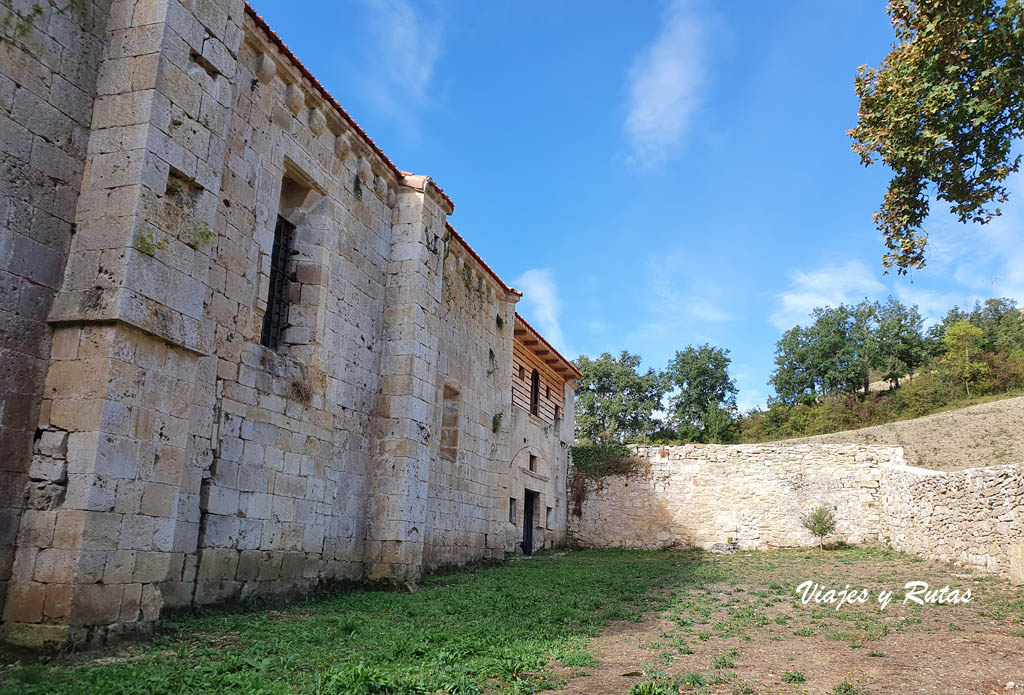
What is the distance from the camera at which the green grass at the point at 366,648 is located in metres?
4.51

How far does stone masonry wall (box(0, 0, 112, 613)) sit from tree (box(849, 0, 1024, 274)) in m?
7.81

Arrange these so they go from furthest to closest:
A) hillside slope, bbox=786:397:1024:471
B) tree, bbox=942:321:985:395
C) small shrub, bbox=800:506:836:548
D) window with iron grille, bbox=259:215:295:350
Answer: tree, bbox=942:321:985:395 → hillside slope, bbox=786:397:1024:471 → small shrub, bbox=800:506:836:548 → window with iron grille, bbox=259:215:295:350

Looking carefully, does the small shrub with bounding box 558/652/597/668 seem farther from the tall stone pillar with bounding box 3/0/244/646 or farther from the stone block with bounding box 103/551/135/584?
the stone block with bounding box 103/551/135/584

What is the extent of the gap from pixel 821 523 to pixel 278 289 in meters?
17.3

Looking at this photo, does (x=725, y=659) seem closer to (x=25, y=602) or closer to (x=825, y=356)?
(x=25, y=602)

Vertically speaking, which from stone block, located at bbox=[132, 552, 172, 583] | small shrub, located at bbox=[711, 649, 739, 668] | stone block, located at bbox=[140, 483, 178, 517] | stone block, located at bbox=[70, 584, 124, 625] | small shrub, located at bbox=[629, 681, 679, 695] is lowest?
small shrub, located at bbox=[711, 649, 739, 668]

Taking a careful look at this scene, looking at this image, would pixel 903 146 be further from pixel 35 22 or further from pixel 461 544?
pixel 461 544

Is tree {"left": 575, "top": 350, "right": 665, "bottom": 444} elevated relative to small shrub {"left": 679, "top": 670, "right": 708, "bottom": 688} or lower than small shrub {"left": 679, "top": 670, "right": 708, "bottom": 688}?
elevated

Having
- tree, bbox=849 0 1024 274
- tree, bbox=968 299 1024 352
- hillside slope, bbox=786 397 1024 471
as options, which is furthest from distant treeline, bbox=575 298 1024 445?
tree, bbox=849 0 1024 274

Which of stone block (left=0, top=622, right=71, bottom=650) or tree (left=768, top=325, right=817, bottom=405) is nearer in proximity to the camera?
stone block (left=0, top=622, right=71, bottom=650)

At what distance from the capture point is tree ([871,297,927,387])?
49.6 metres

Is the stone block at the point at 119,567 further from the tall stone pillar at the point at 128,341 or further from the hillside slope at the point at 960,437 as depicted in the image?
the hillside slope at the point at 960,437

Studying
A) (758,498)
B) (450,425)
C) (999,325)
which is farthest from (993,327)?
(450,425)

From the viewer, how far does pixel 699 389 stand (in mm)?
53375
